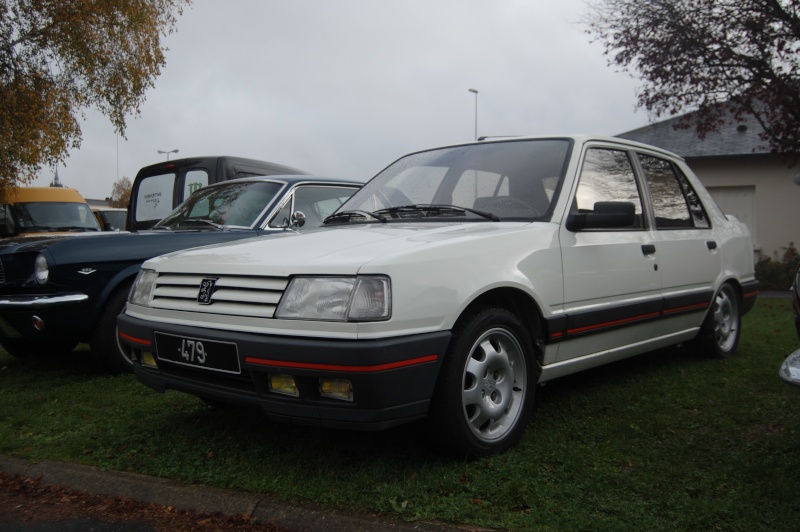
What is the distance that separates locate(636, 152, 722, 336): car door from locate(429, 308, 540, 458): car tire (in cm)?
155

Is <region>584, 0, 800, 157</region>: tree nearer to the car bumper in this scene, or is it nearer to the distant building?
the distant building

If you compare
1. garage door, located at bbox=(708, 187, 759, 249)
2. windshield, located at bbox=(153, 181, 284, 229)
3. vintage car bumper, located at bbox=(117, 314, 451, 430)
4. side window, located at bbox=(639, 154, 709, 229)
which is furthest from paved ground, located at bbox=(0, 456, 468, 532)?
garage door, located at bbox=(708, 187, 759, 249)

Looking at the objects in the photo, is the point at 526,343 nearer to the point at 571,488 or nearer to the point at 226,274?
the point at 571,488

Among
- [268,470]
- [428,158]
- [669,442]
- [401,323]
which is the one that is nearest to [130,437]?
[268,470]

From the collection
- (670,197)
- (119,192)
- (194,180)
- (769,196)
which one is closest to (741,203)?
(769,196)

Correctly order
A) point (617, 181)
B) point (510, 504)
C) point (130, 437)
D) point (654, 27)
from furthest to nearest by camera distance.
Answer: point (654, 27) < point (617, 181) < point (130, 437) < point (510, 504)

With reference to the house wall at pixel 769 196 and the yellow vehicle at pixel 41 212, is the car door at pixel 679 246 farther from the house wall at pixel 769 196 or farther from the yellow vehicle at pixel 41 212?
the house wall at pixel 769 196

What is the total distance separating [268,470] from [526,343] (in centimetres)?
139

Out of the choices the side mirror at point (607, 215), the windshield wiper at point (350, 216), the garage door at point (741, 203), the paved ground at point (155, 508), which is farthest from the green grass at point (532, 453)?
the garage door at point (741, 203)

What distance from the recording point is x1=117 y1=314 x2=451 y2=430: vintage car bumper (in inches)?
107

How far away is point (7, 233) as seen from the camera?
12.7 m

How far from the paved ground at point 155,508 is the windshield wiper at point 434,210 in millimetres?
1783

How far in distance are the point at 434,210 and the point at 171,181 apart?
575 cm

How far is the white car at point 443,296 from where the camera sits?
2.80 metres
